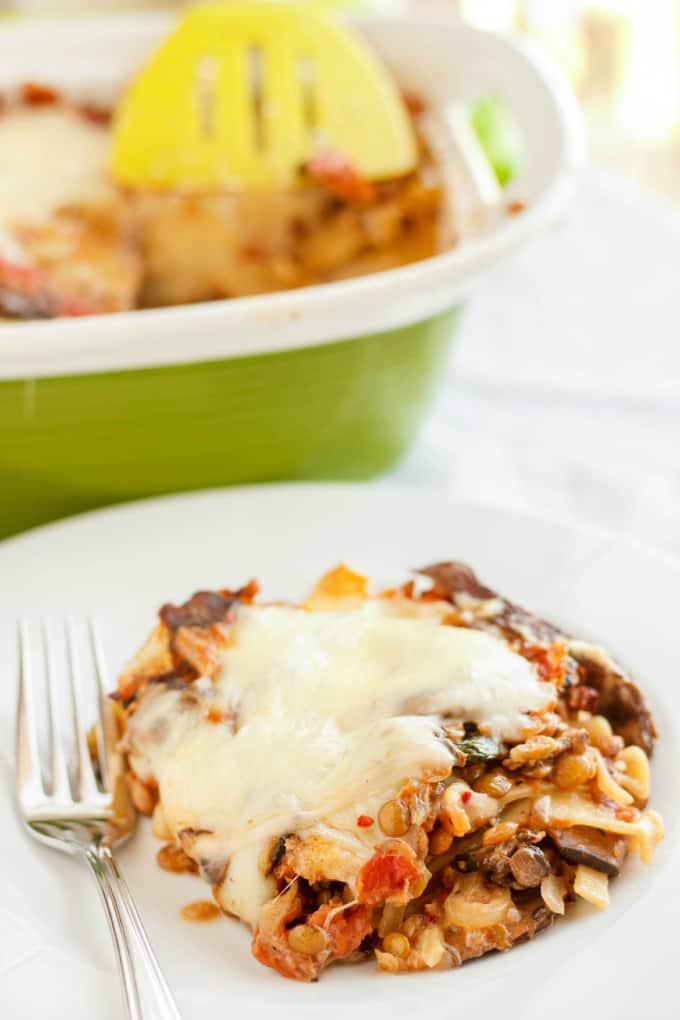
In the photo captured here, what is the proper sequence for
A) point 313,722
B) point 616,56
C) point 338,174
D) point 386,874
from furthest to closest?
point 616,56 < point 338,174 < point 313,722 < point 386,874

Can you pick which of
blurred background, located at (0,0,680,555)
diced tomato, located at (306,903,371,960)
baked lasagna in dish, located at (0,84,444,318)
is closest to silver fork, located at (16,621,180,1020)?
diced tomato, located at (306,903,371,960)

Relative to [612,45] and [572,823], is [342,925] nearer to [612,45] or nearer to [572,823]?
[572,823]

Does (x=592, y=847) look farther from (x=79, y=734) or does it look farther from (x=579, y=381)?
(x=579, y=381)

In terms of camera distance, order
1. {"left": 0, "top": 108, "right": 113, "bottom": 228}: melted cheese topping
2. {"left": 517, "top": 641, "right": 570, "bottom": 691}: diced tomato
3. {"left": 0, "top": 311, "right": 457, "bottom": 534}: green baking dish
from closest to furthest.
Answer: {"left": 517, "top": 641, "right": 570, "bottom": 691}: diced tomato < {"left": 0, "top": 311, "right": 457, "bottom": 534}: green baking dish < {"left": 0, "top": 108, "right": 113, "bottom": 228}: melted cheese topping

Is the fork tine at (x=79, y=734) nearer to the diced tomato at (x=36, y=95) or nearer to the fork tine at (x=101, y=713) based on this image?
the fork tine at (x=101, y=713)

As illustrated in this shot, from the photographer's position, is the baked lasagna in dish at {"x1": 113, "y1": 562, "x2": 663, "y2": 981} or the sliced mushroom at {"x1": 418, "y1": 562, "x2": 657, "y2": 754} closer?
the baked lasagna in dish at {"x1": 113, "y1": 562, "x2": 663, "y2": 981}

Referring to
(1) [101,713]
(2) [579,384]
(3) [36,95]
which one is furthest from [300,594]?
(3) [36,95]

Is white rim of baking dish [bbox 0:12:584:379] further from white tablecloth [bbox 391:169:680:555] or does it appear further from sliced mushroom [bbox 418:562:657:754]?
sliced mushroom [bbox 418:562:657:754]

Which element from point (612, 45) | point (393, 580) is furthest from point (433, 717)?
point (612, 45)
